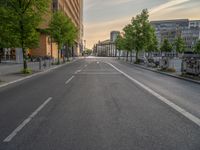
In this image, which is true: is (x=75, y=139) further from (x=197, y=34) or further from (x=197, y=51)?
(x=197, y=34)

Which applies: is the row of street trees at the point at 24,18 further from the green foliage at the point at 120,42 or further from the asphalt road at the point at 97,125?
the green foliage at the point at 120,42

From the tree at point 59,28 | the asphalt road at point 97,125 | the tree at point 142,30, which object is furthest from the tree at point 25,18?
the tree at point 142,30

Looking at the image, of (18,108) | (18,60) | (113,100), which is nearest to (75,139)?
(18,108)

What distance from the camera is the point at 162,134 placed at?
4.80 meters

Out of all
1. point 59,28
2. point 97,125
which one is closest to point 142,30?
point 59,28

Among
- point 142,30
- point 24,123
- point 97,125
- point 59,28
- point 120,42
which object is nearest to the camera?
point 97,125

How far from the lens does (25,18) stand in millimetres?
18812

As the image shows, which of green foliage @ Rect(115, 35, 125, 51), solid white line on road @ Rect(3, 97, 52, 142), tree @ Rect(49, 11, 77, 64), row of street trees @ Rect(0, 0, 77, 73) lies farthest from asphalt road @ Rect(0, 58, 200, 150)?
green foliage @ Rect(115, 35, 125, 51)

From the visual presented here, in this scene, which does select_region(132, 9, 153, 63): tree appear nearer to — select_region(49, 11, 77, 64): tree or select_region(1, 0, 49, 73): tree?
select_region(49, 11, 77, 64): tree

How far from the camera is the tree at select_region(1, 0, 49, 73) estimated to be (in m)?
18.3

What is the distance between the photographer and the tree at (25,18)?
721 inches

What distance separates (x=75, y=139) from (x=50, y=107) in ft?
10.1

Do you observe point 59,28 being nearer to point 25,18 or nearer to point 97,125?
point 25,18

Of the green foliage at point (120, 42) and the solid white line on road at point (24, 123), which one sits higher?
the green foliage at point (120, 42)
